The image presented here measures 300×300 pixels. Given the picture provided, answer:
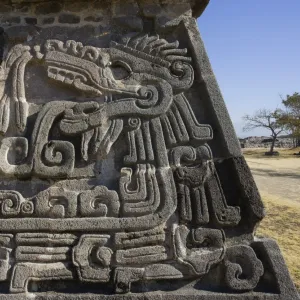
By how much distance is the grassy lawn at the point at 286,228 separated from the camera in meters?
4.43

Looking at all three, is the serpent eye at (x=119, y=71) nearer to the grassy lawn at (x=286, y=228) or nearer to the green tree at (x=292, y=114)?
the grassy lawn at (x=286, y=228)

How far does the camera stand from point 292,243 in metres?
5.16

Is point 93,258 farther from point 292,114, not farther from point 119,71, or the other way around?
point 292,114

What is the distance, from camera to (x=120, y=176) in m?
2.41

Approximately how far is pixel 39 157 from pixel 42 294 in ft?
3.03

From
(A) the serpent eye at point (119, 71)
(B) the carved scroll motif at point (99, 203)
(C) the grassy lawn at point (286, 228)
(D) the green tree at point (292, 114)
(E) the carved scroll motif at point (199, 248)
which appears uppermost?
(D) the green tree at point (292, 114)

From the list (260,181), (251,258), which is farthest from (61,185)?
(260,181)

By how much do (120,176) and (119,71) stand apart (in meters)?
0.86

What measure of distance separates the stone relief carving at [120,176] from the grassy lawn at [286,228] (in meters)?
1.55

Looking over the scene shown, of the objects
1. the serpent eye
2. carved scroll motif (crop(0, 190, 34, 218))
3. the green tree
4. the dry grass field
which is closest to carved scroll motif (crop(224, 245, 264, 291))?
carved scroll motif (crop(0, 190, 34, 218))

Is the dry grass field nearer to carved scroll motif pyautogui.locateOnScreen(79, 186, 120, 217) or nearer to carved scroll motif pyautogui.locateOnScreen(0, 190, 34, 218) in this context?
carved scroll motif pyautogui.locateOnScreen(79, 186, 120, 217)

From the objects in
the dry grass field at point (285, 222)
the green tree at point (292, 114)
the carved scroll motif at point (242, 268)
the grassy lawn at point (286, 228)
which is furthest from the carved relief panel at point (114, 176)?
the green tree at point (292, 114)

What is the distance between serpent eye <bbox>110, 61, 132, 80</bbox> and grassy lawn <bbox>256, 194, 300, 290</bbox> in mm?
2207

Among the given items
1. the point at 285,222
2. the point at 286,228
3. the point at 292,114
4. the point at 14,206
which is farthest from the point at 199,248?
the point at 292,114
